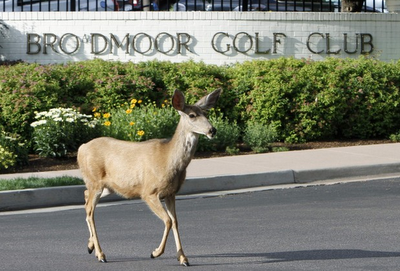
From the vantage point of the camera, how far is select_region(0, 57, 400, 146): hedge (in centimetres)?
1593

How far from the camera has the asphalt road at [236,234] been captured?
24.8 feet

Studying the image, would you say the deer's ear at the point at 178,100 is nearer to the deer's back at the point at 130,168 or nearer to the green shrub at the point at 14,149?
the deer's back at the point at 130,168

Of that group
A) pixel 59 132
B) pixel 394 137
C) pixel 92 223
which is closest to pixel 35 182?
pixel 59 132

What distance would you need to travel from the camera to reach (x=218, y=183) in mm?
12266

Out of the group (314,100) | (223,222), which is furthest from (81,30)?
(223,222)

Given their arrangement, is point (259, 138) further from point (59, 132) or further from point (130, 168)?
point (130, 168)

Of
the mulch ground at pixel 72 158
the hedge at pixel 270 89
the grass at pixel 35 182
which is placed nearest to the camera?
the grass at pixel 35 182

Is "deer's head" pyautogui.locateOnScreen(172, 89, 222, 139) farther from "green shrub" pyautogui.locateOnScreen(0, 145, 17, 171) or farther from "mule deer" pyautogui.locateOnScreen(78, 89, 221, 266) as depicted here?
"green shrub" pyautogui.locateOnScreen(0, 145, 17, 171)

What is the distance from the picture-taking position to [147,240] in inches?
340

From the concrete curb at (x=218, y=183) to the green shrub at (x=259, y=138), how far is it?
7.57ft

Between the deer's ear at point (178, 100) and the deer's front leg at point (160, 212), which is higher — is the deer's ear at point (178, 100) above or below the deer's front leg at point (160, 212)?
above

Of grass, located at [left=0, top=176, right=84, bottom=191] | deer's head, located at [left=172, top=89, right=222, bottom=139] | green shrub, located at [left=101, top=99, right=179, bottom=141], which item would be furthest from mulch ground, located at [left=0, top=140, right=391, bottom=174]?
deer's head, located at [left=172, top=89, right=222, bottom=139]

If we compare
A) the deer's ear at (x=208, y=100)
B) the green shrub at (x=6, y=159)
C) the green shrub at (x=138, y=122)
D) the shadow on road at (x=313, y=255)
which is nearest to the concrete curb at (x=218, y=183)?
the green shrub at (x=6, y=159)

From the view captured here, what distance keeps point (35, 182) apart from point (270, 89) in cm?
628
